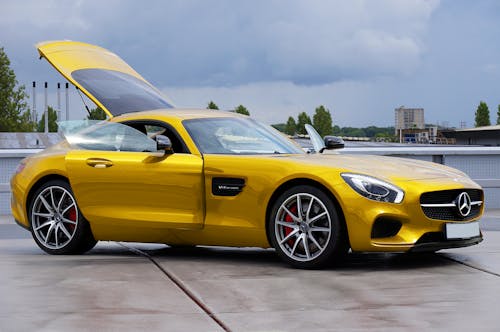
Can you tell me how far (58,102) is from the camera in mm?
88875

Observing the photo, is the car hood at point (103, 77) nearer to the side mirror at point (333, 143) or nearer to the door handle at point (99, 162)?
the door handle at point (99, 162)

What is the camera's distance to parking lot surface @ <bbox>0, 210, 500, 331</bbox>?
543cm

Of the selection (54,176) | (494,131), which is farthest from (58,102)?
(54,176)

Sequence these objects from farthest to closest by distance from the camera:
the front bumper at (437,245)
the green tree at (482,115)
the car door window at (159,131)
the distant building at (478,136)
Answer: the green tree at (482,115) → the distant building at (478,136) → the car door window at (159,131) → the front bumper at (437,245)

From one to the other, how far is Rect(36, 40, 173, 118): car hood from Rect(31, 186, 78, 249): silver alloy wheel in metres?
1.92

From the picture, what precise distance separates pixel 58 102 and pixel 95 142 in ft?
268

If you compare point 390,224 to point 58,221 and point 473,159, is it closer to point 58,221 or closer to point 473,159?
point 58,221

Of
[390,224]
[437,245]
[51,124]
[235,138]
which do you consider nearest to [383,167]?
[390,224]

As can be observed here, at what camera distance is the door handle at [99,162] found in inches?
340

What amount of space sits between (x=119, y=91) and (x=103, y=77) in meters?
0.62

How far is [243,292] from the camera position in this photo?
652cm

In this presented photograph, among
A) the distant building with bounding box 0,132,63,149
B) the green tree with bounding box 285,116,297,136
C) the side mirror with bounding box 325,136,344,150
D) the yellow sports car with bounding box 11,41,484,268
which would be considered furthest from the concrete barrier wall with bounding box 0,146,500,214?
the green tree with bounding box 285,116,297,136

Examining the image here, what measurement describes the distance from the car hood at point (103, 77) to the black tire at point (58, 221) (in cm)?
192

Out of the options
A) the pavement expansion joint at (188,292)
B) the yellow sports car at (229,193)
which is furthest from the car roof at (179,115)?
the pavement expansion joint at (188,292)
